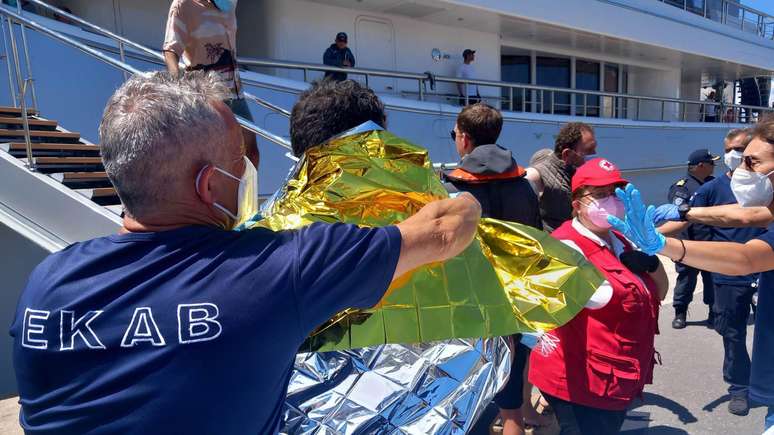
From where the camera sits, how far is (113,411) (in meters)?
0.96

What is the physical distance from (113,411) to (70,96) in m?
5.31

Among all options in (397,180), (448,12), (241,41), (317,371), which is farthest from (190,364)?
(448,12)

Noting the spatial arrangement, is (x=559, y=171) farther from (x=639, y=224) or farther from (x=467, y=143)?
(x=639, y=224)

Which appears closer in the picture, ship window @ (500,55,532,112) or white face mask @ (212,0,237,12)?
white face mask @ (212,0,237,12)

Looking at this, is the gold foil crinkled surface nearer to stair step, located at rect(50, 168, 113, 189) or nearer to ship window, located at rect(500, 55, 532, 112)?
stair step, located at rect(50, 168, 113, 189)

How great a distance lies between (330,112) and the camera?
5.16 ft

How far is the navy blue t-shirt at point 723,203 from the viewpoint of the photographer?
3.70 m

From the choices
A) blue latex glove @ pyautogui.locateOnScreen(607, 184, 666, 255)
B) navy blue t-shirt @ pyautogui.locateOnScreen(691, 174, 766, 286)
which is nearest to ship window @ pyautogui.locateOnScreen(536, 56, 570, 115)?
navy blue t-shirt @ pyautogui.locateOnScreen(691, 174, 766, 286)

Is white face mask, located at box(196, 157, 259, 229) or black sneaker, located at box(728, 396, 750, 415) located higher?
white face mask, located at box(196, 157, 259, 229)

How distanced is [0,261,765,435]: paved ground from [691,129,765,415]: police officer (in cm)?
13

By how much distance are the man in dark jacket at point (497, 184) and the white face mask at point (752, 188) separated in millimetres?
856

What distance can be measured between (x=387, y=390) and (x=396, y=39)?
353 inches

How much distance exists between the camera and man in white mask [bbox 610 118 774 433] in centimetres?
197

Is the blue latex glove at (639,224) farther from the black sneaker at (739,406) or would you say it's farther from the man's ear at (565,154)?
the black sneaker at (739,406)
